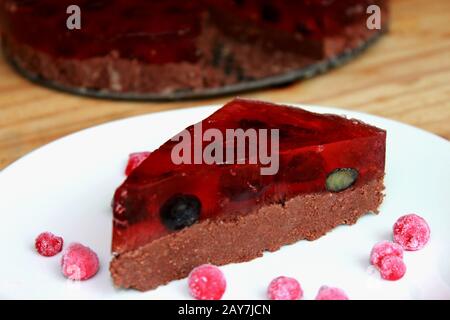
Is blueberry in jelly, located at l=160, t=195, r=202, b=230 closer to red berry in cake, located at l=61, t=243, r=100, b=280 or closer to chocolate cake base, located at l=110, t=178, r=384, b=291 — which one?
chocolate cake base, located at l=110, t=178, r=384, b=291

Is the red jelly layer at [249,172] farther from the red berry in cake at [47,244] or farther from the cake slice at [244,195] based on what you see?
the red berry in cake at [47,244]

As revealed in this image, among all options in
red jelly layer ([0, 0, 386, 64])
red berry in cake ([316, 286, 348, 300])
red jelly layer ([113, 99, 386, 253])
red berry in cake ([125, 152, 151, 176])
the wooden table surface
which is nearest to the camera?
red berry in cake ([316, 286, 348, 300])

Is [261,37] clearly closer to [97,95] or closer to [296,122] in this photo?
[97,95]

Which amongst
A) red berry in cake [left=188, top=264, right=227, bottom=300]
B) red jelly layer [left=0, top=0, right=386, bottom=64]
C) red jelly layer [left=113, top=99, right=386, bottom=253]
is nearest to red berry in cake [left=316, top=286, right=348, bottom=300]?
red berry in cake [left=188, top=264, right=227, bottom=300]

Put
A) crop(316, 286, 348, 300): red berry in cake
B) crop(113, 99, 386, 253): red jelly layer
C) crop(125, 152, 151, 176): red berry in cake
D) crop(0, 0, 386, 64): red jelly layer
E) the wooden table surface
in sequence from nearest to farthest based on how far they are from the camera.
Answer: crop(316, 286, 348, 300): red berry in cake → crop(113, 99, 386, 253): red jelly layer → crop(125, 152, 151, 176): red berry in cake → the wooden table surface → crop(0, 0, 386, 64): red jelly layer

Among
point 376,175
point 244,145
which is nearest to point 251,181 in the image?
point 244,145

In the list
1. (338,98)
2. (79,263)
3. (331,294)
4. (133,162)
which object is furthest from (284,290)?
(338,98)

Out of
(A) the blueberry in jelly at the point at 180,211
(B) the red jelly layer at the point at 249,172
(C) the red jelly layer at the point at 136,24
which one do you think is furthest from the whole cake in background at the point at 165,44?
(A) the blueberry in jelly at the point at 180,211
